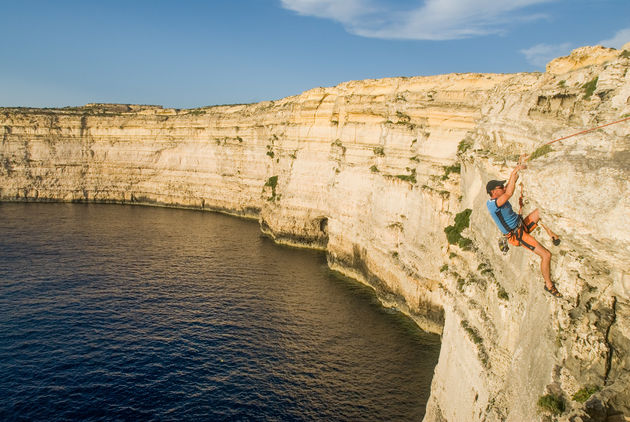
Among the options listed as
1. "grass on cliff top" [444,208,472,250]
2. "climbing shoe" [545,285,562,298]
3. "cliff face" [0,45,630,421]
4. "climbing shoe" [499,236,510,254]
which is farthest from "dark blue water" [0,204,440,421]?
"climbing shoe" [545,285,562,298]

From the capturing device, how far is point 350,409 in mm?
18781

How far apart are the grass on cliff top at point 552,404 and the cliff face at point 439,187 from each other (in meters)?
0.13

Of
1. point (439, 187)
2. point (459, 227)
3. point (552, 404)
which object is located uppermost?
point (439, 187)

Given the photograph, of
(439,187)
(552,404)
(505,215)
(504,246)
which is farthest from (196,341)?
(552,404)

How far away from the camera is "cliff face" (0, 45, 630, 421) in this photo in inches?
314

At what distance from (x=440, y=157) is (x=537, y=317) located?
19084 mm

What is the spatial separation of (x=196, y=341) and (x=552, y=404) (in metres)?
20.1

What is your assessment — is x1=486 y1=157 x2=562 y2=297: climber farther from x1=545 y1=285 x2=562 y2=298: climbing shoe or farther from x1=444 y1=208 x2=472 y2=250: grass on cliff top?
x1=444 y1=208 x2=472 y2=250: grass on cliff top

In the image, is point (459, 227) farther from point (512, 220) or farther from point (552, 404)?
point (552, 404)

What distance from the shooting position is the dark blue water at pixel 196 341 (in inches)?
743

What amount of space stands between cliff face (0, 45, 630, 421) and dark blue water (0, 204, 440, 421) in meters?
3.21

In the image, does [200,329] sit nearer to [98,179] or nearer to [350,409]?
[350,409]

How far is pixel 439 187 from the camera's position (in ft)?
86.1

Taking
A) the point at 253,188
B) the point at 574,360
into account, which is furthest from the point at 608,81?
the point at 253,188
